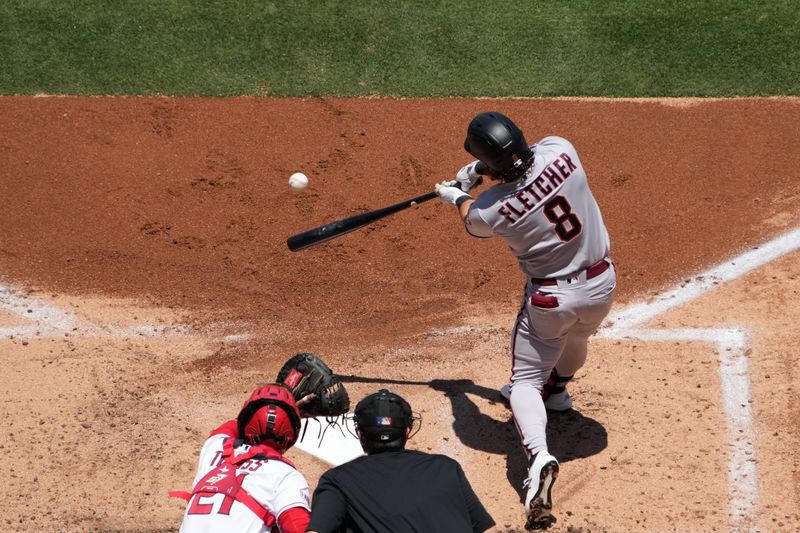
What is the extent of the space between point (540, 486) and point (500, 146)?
1.92 m

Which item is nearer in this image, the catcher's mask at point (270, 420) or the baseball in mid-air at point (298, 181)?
the catcher's mask at point (270, 420)

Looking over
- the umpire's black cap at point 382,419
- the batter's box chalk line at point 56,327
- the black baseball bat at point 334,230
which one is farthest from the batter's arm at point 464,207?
the batter's box chalk line at point 56,327

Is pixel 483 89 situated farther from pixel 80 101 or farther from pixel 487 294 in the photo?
pixel 80 101

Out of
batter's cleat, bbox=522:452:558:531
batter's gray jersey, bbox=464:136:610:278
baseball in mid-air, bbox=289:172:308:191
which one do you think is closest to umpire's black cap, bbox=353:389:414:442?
batter's cleat, bbox=522:452:558:531

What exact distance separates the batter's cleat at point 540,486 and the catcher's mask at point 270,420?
5.31ft

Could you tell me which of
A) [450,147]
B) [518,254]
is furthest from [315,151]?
[518,254]

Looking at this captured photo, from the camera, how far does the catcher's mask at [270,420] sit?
15.0ft

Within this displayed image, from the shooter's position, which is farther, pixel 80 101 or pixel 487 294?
pixel 80 101

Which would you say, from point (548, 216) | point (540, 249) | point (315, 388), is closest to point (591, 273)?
point (540, 249)

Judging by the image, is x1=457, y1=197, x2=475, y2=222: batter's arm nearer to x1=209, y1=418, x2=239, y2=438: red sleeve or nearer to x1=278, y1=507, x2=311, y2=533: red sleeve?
x1=209, y1=418, x2=239, y2=438: red sleeve

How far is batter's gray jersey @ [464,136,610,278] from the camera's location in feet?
18.8

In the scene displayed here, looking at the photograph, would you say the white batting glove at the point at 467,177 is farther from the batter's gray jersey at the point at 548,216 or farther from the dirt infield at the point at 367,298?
the dirt infield at the point at 367,298

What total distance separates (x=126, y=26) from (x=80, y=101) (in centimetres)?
119

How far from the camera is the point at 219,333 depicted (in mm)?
7488
